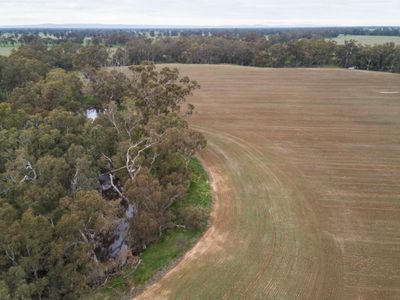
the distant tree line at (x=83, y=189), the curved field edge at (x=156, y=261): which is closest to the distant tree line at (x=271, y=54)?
the distant tree line at (x=83, y=189)

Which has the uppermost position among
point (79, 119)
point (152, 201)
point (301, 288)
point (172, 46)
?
point (172, 46)

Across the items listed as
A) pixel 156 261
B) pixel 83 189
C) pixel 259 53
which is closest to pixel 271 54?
pixel 259 53

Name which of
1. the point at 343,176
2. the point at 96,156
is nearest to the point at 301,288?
the point at 343,176

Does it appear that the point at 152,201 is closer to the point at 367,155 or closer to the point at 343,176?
the point at 343,176

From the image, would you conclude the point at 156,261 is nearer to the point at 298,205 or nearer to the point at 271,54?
the point at 298,205

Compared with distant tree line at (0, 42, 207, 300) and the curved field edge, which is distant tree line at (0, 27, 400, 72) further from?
the curved field edge

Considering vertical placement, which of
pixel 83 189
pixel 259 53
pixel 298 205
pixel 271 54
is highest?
pixel 259 53

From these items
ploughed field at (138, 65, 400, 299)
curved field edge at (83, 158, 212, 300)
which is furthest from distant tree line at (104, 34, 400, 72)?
curved field edge at (83, 158, 212, 300)
